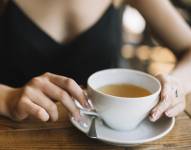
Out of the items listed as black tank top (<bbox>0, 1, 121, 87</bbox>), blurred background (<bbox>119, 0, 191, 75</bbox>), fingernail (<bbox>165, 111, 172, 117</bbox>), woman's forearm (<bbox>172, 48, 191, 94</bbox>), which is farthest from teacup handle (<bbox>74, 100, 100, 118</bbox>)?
blurred background (<bbox>119, 0, 191, 75</bbox>)

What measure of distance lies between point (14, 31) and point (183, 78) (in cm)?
47

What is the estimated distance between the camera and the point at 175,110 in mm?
673

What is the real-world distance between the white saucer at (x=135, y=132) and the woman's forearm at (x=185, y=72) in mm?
169

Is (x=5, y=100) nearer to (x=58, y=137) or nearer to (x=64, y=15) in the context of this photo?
(x=58, y=137)

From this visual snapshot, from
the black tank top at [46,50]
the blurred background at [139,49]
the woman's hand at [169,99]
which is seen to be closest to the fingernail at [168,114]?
the woman's hand at [169,99]

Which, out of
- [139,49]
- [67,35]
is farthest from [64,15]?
[139,49]

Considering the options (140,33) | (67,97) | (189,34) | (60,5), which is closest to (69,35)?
(60,5)

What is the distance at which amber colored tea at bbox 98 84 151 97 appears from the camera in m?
0.65

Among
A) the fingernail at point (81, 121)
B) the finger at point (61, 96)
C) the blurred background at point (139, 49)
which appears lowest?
the blurred background at point (139, 49)

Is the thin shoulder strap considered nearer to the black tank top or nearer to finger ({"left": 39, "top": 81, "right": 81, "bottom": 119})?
the black tank top

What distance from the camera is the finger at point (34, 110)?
2.00 feet

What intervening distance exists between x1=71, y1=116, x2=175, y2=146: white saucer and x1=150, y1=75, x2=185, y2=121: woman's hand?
0.07 ft

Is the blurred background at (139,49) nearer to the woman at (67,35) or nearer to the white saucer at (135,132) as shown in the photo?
the woman at (67,35)

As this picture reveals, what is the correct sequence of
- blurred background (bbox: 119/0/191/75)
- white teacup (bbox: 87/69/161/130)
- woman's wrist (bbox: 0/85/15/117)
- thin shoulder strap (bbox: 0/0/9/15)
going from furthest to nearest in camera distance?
1. blurred background (bbox: 119/0/191/75)
2. thin shoulder strap (bbox: 0/0/9/15)
3. woman's wrist (bbox: 0/85/15/117)
4. white teacup (bbox: 87/69/161/130)
